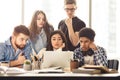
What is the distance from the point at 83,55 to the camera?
3.77m

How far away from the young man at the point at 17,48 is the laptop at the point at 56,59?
725 millimetres

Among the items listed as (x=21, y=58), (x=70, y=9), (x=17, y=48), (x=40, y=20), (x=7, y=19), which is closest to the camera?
Result: (x=21, y=58)

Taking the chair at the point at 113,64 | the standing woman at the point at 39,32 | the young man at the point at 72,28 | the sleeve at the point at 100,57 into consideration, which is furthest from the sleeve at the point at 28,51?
the chair at the point at 113,64

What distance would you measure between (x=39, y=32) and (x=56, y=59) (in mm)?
1239

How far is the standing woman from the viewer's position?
4335 mm

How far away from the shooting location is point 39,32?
439 centimetres

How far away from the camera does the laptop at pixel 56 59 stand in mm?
3223

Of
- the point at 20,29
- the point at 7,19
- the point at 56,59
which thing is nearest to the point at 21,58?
the point at 20,29

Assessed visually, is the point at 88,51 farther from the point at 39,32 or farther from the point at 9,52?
the point at 9,52

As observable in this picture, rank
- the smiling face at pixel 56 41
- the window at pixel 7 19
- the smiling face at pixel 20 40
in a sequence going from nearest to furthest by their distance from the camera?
the smiling face at pixel 56 41, the smiling face at pixel 20 40, the window at pixel 7 19

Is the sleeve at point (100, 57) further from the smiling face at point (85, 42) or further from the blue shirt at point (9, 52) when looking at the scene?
the blue shirt at point (9, 52)

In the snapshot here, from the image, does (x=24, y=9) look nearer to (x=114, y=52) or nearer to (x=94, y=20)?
(x=94, y=20)

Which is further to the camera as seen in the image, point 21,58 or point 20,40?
point 20,40

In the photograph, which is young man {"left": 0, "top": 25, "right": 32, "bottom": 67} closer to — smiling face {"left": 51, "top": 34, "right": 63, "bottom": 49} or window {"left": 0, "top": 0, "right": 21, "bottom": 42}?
smiling face {"left": 51, "top": 34, "right": 63, "bottom": 49}
